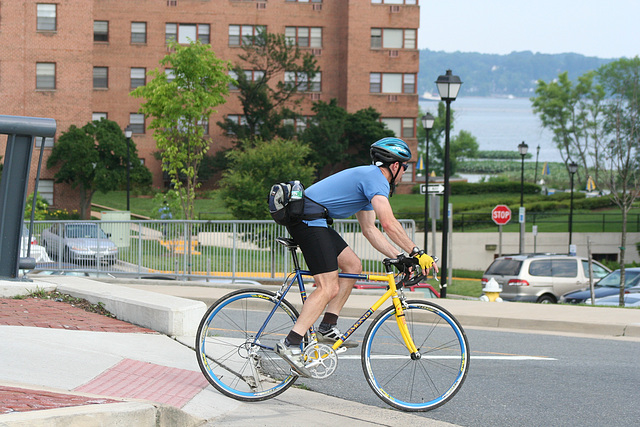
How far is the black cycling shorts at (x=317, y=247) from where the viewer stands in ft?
18.8

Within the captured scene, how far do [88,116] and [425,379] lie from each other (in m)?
50.7

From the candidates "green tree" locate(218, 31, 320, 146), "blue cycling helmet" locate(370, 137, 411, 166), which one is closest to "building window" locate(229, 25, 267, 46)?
"green tree" locate(218, 31, 320, 146)

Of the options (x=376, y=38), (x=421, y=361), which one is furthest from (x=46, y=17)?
(x=421, y=361)

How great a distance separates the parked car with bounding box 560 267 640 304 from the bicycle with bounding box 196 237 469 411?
15.5m

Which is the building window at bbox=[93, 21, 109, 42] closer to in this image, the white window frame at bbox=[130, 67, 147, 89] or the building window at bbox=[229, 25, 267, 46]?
the white window frame at bbox=[130, 67, 147, 89]

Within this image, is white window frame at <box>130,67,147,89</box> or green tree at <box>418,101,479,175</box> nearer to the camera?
white window frame at <box>130,67,147,89</box>

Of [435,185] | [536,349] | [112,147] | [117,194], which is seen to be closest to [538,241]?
[435,185]

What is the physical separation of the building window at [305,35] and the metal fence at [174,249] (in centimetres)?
4692

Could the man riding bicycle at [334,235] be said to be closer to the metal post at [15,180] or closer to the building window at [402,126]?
the metal post at [15,180]

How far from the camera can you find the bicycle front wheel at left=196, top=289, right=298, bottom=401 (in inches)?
232

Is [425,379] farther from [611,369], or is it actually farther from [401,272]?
[611,369]

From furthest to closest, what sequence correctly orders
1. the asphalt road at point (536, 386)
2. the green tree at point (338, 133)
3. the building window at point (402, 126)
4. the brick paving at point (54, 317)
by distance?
the building window at point (402, 126) → the green tree at point (338, 133) → the brick paving at point (54, 317) → the asphalt road at point (536, 386)

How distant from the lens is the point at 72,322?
8203mm

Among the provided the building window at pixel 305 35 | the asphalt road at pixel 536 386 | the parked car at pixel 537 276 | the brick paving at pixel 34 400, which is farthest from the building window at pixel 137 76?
the brick paving at pixel 34 400
